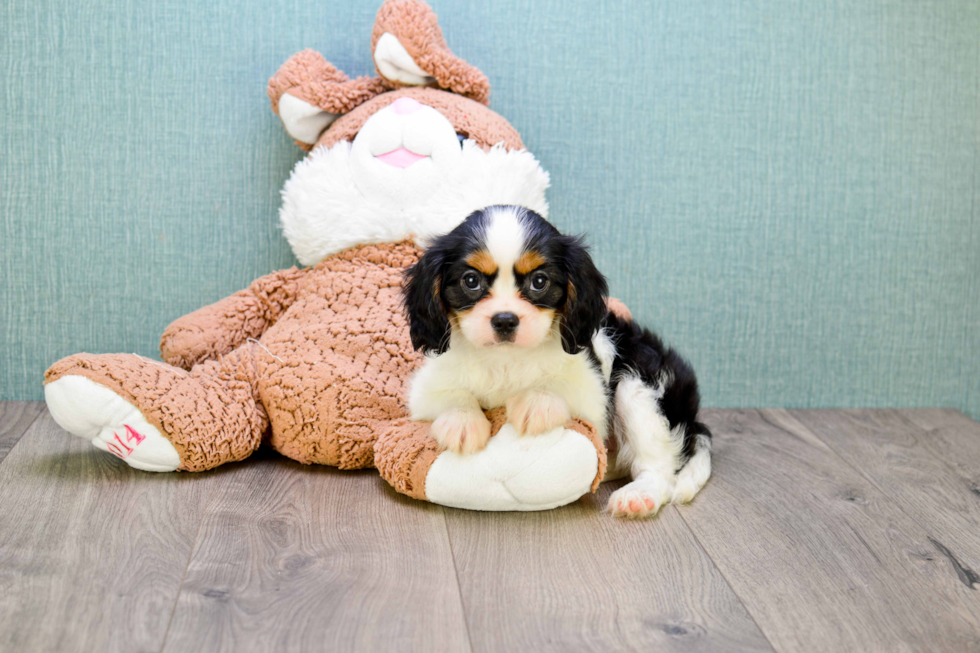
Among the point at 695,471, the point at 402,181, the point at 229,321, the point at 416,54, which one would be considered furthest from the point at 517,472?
the point at 416,54

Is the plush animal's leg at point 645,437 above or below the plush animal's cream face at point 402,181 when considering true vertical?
below

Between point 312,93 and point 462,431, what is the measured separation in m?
0.98

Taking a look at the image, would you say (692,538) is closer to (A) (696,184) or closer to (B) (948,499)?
(B) (948,499)

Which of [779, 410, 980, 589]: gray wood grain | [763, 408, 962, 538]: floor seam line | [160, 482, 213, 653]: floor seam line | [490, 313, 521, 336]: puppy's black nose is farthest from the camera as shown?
[763, 408, 962, 538]: floor seam line

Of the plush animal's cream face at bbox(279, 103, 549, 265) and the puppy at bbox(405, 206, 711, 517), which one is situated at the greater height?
the plush animal's cream face at bbox(279, 103, 549, 265)

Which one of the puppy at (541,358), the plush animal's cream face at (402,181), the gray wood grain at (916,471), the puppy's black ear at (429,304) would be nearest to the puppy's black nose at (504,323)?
the puppy at (541,358)

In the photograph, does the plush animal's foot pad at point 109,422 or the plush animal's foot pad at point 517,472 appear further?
the plush animal's foot pad at point 109,422

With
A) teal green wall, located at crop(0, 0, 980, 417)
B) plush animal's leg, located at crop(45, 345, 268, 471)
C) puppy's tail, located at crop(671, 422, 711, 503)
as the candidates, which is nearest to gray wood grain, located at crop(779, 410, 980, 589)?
teal green wall, located at crop(0, 0, 980, 417)

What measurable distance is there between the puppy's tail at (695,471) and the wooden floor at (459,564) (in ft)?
0.09

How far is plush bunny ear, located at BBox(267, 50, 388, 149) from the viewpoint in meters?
2.14

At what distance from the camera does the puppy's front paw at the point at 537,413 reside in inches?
66.6

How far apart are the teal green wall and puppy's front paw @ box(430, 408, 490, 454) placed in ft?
2.99

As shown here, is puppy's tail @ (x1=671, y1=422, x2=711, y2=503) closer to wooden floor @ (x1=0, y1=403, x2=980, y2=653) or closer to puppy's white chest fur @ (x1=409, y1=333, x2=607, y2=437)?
wooden floor @ (x1=0, y1=403, x2=980, y2=653)

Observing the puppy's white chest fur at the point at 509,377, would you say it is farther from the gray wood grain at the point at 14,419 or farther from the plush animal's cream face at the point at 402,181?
the gray wood grain at the point at 14,419
